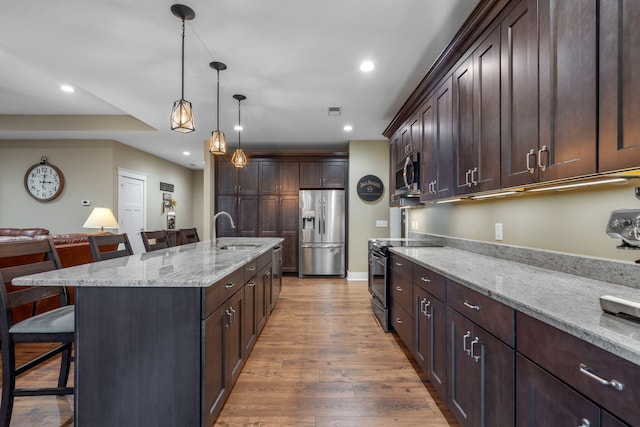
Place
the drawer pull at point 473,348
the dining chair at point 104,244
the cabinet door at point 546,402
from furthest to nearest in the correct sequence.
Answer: the dining chair at point 104,244, the drawer pull at point 473,348, the cabinet door at point 546,402

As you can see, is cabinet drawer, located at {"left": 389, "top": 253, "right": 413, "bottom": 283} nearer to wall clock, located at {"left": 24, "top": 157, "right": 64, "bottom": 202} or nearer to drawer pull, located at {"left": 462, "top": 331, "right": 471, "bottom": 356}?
drawer pull, located at {"left": 462, "top": 331, "right": 471, "bottom": 356}

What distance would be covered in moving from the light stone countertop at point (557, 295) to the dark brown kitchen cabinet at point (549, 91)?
1.57ft

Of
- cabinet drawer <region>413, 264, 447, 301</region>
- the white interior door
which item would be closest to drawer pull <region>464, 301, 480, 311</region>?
cabinet drawer <region>413, 264, 447, 301</region>

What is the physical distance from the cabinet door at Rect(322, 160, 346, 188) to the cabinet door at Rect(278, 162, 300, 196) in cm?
53

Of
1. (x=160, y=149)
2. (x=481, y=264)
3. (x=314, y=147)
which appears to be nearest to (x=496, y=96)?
(x=481, y=264)

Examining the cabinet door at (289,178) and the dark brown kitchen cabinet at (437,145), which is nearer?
the dark brown kitchen cabinet at (437,145)

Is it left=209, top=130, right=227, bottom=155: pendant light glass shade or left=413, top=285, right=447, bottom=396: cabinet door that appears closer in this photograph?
left=413, top=285, right=447, bottom=396: cabinet door

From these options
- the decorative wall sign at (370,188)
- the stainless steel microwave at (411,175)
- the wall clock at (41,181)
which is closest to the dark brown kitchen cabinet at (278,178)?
the decorative wall sign at (370,188)

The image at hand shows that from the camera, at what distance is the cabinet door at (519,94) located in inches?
59.4

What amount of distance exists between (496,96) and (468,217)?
123 centimetres

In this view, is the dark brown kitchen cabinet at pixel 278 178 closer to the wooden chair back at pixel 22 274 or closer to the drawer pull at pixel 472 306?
the wooden chair back at pixel 22 274

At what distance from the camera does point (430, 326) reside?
76.7 inches

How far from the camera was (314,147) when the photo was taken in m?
6.28

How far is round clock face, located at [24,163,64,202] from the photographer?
5684mm
